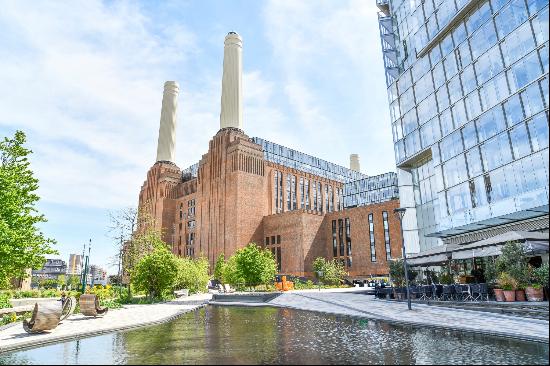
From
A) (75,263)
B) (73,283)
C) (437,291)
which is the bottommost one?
(73,283)

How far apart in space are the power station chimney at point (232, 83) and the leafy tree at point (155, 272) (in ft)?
192

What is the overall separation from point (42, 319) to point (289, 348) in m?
8.54

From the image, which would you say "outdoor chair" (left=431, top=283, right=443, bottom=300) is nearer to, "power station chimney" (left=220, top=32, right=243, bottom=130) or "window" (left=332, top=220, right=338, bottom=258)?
"window" (left=332, top=220, right=338, bottom=258)

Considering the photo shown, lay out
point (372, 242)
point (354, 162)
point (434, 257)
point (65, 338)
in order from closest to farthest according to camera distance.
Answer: point (65, 338), point (434, 257), point (372, 242), point (354, 162)

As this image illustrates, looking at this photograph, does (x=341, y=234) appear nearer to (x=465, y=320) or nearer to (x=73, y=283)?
(x=465, y=320)

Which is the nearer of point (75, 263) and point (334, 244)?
point (334, 244)

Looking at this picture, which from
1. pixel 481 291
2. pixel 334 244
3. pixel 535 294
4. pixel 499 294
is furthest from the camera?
pixel 334 244

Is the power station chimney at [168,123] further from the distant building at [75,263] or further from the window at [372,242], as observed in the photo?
the distant building at [75,263]

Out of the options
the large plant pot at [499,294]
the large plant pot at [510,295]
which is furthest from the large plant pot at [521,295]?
the large plant pot at [499,294]

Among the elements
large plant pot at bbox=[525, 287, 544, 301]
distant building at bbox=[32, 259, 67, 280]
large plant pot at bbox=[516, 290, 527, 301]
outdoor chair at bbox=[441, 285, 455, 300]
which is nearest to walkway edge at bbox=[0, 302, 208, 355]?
outdoor chair at bbox=[441, 285, 455, 300]

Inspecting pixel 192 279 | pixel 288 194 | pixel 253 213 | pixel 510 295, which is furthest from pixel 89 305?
pixel 288 194

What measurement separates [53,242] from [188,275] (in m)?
18.5

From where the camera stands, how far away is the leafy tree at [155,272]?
28.8 m

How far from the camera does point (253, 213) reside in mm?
76938
